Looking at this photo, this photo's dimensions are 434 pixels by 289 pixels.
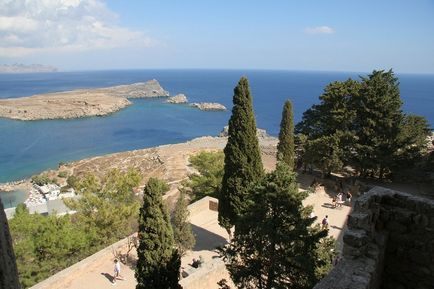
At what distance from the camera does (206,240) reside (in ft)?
64.8

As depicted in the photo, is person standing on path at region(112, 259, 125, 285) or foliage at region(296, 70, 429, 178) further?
foliage at region(296, 70, 429, 178)

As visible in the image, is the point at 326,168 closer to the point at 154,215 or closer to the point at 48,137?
the point at 154,215

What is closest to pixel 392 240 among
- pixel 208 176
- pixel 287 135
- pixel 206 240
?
pixel 206 240

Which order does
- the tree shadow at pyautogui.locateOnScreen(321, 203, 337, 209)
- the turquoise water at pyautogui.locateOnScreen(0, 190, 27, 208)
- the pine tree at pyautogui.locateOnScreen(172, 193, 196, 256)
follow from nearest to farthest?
1. the pine tree at pyautogui.locateOnScreen(172, 193, 196, 256)
2. the tree shadow at pyautogui.locateOnScreen(321, 203, 337, 209)
3. the turquoise water at pyautogui.locateOnScreen(0, 190, 27, 208)

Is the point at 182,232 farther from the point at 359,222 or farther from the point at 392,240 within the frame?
the point at 359,222

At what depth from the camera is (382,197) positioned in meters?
6.83

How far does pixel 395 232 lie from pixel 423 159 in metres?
25.0

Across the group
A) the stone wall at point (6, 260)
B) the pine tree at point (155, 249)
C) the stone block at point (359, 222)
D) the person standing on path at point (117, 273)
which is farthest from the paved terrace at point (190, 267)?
the stone wall at point (6, 260)

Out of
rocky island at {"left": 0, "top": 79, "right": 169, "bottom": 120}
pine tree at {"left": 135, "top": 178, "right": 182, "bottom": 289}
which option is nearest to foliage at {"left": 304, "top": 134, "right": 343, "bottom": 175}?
pine tree at {"left": 135, "top": 178, "right": 182, "bottom": 289}

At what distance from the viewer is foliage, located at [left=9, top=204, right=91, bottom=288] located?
54.5 feet

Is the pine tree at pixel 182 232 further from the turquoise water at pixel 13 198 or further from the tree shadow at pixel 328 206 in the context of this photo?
the turquoise water at pixel 13 198

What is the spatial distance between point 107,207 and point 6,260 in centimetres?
1714

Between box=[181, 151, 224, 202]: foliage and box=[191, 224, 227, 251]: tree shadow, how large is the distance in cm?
466

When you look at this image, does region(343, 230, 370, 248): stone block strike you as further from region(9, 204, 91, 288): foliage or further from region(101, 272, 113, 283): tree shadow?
region(9, 204, 91, 288): foliage
